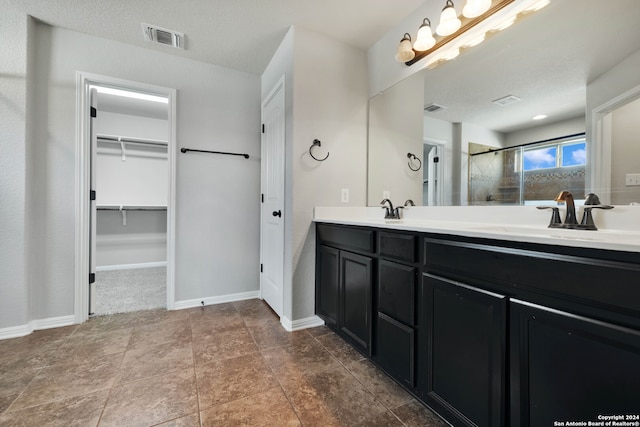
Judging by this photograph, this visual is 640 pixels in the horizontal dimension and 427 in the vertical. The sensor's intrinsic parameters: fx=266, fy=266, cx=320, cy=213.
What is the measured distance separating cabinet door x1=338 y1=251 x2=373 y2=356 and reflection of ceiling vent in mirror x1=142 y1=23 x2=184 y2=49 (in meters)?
2.31

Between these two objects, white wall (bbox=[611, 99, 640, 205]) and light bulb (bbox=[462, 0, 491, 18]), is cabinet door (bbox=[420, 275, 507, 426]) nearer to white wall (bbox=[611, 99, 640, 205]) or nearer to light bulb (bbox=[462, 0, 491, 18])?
white wall (bbox=[611, 99, 640, 205])

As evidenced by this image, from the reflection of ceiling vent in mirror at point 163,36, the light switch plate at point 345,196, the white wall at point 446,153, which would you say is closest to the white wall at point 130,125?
the reflection of ceiling vent in mirror at point 163,36

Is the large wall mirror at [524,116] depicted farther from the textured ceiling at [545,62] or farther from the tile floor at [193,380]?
the tile floor at [193,380]

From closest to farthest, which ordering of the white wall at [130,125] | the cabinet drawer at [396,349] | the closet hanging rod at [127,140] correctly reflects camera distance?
1. the cabinet drawer at [396,349]
2. the closet hanging rod at [127,140]
3. the white wall at [130,125]

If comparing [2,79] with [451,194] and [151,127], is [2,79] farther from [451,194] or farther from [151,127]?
[451,194]

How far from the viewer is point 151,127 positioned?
4273mm

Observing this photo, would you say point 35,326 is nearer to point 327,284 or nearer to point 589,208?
point 327,284

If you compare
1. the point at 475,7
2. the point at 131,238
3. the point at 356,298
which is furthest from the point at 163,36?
the point at 131,238

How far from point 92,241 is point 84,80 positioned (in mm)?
1396

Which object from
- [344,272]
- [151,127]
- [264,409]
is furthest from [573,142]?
[151,127]

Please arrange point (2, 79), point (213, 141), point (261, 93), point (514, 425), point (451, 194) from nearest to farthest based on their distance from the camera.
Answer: point (514, 425)
point (451, 194)
point (2, 79)
point (213, 141)
point (261, 93)

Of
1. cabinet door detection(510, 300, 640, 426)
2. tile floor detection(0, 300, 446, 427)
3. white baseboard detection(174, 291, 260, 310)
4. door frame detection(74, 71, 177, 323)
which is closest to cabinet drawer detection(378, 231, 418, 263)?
cabinet door detection(510, 300, 640, 426)

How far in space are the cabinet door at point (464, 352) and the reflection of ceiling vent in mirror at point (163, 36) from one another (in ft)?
8.91

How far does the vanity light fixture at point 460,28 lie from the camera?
1.46 m
